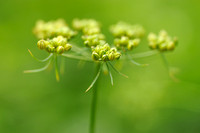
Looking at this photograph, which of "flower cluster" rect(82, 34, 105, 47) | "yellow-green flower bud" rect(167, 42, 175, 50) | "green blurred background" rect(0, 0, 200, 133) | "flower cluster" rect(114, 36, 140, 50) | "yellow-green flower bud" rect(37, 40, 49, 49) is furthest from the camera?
"green blurred background" rect(0, 0, 200, 133)

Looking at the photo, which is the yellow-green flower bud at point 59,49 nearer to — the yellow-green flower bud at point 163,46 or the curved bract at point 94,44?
the curved bract at point 94,44

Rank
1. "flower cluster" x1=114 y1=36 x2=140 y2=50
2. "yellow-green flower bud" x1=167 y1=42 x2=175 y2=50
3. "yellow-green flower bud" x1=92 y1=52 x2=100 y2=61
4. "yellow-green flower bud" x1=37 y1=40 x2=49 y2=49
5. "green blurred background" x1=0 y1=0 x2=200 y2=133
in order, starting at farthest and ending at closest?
1. "green blurred background" x1=0 y1=0 x2=200 y2=133
2. "yellow-green flower bud" x1=167 y1=42 x2=175 y2=50
3. "flower cluster" x1=114 y1=36 x2=140 y2=50
4. "yellow-green flower bud" x1=37 y1=40 x2=49 y2=49
5. "yellow-green flower bud" x1=92 y1=52 x2=100 y2=61

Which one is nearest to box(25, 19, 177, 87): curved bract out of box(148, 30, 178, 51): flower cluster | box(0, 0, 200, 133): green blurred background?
box(148, 30, 178, 51): flower cluster

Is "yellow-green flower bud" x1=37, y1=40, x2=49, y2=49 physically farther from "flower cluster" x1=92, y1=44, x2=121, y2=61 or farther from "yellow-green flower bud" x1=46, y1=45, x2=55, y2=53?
"flower cluster" x1=92, y1=44, x2=121, y2=61

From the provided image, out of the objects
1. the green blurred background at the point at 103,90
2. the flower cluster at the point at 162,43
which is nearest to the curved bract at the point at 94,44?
the flower cluster at the point at 162,43

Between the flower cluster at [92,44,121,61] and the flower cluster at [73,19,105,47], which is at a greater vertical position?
the flower cluster at [73,19,105,47]

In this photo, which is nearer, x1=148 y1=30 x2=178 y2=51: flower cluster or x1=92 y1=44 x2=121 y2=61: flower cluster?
x1=92 y1=44 x2=121 y2=61: flower cluster
